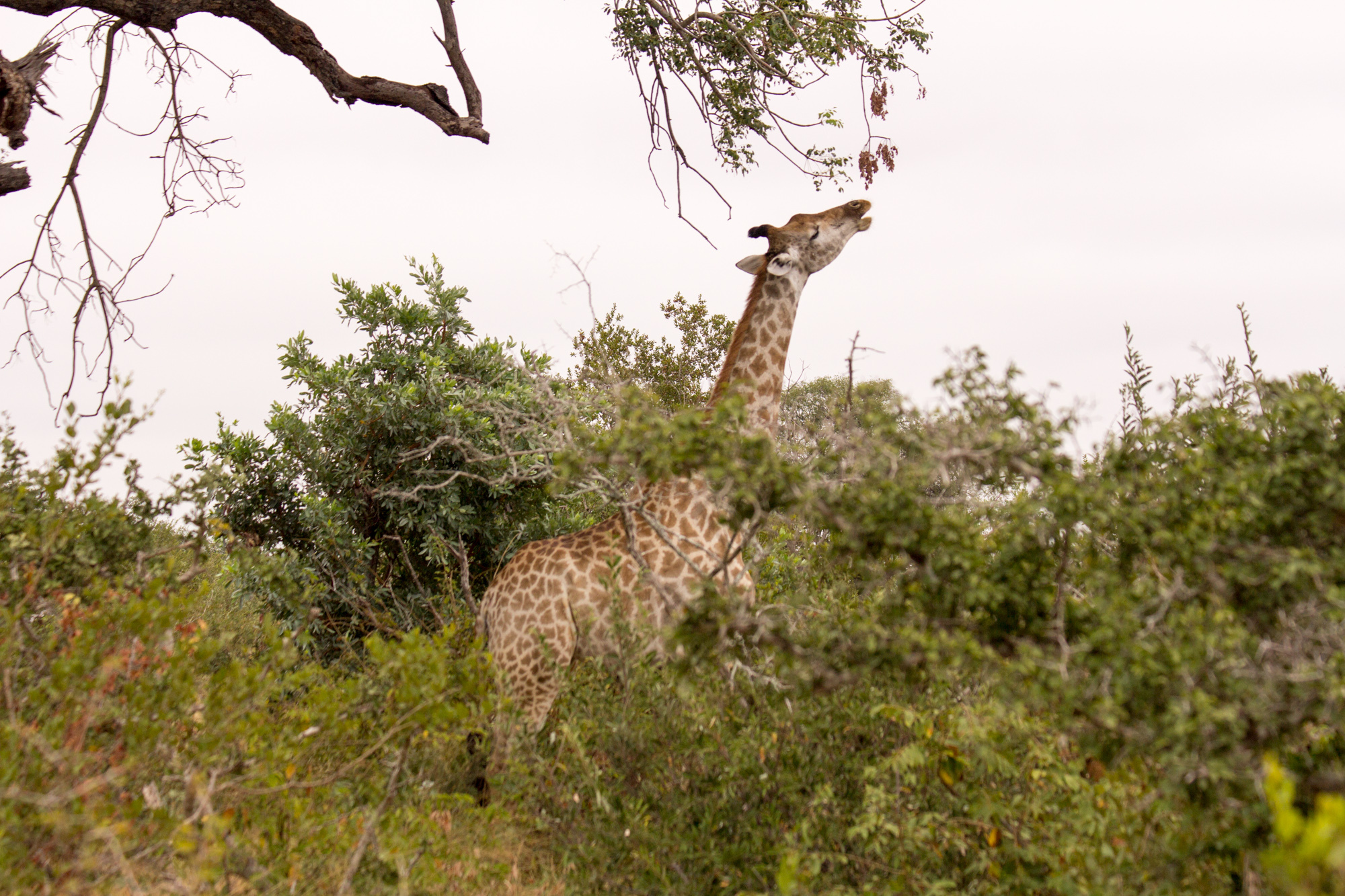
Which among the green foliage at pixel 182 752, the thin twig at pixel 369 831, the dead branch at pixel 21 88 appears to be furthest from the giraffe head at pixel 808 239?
the dead branch at pixel 21 88

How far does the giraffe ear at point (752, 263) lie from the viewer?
7.32 metres

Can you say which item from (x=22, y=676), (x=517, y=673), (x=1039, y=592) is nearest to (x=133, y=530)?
(x=22, y=676)

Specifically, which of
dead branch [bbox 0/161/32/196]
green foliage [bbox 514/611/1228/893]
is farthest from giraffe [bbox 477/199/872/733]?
dead branch [bbox 0/161/32/196]

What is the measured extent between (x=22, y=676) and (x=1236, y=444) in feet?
17.0

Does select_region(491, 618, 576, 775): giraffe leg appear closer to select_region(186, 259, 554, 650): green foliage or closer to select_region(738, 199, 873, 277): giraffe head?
select_region(186, 259, 554, 650): green foliage

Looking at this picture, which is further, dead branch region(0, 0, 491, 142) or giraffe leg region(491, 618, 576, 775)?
dead branch region(0, 0, 491, 142)

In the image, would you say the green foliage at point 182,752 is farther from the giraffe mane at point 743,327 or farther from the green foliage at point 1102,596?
the giraffe mane at point 743,327

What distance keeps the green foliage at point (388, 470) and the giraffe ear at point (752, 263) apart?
168 cm

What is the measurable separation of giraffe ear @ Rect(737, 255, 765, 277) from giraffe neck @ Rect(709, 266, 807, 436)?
144 millimetres

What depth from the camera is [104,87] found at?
27.7 ft

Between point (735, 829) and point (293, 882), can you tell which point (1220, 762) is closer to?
point (735, 829)

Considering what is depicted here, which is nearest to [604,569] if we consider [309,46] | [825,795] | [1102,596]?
[825,795]

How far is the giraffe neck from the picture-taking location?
6.88 metres

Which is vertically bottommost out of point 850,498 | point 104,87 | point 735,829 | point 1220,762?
point 735,829
